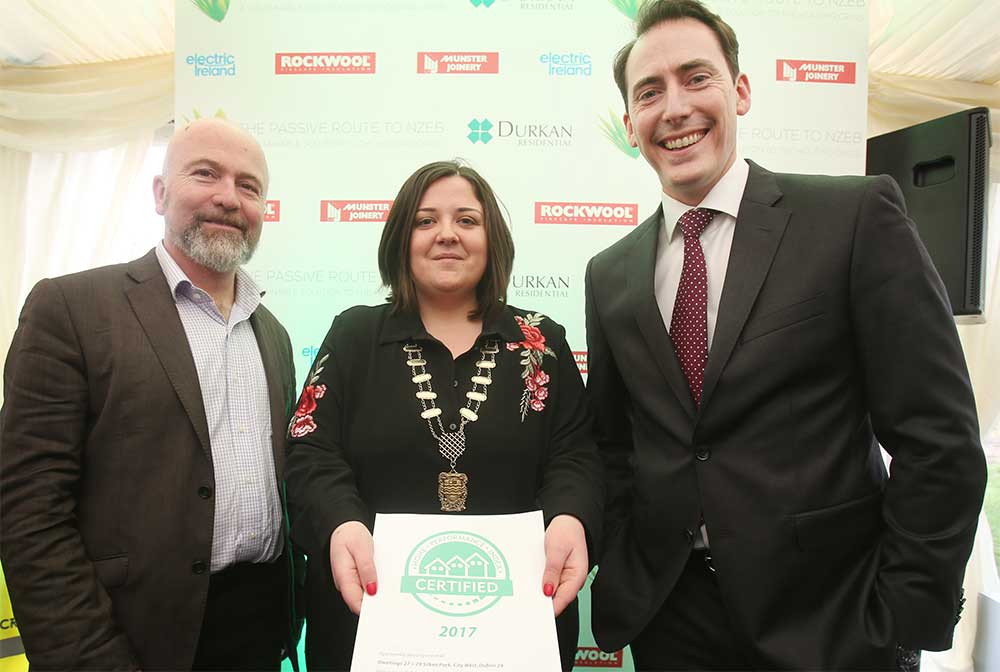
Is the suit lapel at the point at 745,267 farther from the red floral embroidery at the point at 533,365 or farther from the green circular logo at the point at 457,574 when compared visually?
the green circular logo at the point at 457,574

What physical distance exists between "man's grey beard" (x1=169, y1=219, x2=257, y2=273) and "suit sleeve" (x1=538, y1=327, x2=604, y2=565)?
1.03 meters

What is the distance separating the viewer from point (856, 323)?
1.38m

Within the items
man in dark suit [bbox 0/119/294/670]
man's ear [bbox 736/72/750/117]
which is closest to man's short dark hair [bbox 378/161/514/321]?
man in dark suit [bbox 0/119/294/670]

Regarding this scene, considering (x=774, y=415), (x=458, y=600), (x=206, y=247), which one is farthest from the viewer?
(x=206, y=247)

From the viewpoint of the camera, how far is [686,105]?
1.59 meters

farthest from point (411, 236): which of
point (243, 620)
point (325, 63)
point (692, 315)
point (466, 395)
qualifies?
point (325, 63)

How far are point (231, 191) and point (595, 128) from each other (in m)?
1.80

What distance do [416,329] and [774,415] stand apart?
957 mm

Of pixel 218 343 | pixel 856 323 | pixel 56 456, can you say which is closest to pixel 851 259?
pixel 856 323

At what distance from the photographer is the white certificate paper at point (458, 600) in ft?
4.04

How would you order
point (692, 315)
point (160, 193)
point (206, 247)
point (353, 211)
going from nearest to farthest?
point (692, 315) < point (206, 247) < point (160, 193) < point (353, 211)

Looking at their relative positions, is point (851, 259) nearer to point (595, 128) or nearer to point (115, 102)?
point (595, 128)

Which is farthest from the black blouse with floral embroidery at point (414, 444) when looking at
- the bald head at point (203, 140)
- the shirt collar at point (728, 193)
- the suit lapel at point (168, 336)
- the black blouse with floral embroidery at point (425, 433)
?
the bald head at point (203, 140)

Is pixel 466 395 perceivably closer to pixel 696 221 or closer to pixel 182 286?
pixel 696 221
